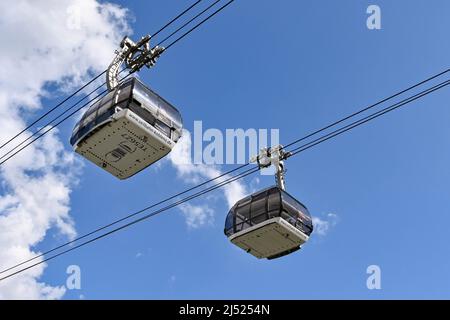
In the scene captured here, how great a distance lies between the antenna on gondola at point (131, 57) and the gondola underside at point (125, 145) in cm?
168

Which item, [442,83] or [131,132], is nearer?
[442,83]

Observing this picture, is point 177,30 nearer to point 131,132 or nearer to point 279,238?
point 131,132

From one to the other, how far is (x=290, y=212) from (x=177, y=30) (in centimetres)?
Answer: 671

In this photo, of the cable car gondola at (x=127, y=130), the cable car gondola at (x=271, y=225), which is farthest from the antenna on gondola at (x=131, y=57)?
the cable car gondola at (x=271, y=225)

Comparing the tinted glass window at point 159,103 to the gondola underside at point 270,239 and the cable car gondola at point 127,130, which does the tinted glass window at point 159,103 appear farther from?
the gondola underside at point 270,239

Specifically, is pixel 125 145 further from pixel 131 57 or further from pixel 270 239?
pixel 270 239

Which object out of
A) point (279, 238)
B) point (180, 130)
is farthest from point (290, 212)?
point (180, 130)

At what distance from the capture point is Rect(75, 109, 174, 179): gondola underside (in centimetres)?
1723

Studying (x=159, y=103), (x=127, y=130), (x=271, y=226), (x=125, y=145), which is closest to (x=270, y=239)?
(x=271, y=226)

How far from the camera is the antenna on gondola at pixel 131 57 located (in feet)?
59.0

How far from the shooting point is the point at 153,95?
1869cm

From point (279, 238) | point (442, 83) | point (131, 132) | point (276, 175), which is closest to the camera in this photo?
point (442, 83)

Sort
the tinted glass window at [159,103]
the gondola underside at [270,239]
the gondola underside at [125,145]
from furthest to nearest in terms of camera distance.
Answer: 1. the gondola underside at [270,239]
2. the tinted glass window at [159,103]
3. the gondola underside at [125,145]

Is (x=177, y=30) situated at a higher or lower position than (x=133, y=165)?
higher
